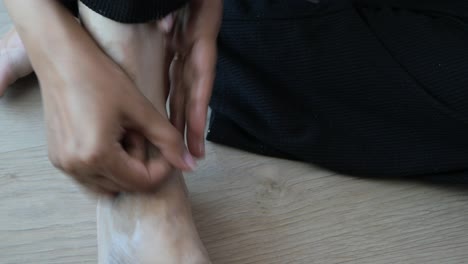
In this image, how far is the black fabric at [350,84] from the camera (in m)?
0.65

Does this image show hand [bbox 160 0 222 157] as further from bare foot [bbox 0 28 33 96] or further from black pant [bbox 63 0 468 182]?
bare foot [bbox 0 28 33 96]

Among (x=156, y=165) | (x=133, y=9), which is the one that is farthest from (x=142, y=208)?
(x=133, y=9)

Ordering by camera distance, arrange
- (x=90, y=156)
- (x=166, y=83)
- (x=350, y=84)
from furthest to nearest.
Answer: (x=350, y=84) → (x=166, y=83) → (x=90, y=156)

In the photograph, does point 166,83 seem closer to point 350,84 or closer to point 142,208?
point 142,208

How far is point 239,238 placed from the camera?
657mm

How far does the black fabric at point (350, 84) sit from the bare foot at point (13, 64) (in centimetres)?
25

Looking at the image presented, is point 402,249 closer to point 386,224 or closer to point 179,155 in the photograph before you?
point 386,224

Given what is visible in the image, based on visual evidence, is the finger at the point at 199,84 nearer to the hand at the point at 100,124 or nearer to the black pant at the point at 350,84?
the hand at the point at 100,124

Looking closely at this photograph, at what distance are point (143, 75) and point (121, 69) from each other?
0.08 ft

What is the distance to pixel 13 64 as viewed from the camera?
0.76 m

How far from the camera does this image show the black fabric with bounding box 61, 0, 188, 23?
482 mm

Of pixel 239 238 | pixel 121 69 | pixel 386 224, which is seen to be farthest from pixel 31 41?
pixel 386 224

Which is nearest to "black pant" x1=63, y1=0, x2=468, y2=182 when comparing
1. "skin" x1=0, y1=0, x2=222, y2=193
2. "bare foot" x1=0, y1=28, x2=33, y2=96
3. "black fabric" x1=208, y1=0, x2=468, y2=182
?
"black fabric" x1=208, y1=0, x2=468, y2=182

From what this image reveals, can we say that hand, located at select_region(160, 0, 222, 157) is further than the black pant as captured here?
No
